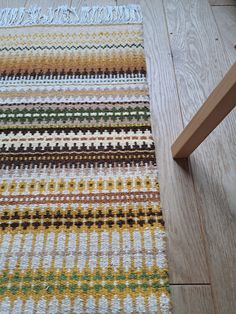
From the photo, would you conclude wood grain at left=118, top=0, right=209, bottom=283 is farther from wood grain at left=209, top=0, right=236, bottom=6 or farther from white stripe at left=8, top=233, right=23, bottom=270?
white stripe at left=8, top=233, right=23, bottom=270

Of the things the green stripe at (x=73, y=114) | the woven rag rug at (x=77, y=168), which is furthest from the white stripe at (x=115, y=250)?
the green stripe at (x=73, y=114)

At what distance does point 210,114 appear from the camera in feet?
2.02

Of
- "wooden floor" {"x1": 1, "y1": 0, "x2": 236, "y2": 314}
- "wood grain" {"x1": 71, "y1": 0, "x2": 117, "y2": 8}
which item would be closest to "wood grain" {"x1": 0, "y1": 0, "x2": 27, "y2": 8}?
"wooden floor" {"x1": 1, "y1": 0, "x2": 236, "y2": 314}

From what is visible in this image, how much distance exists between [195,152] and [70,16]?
2.35 ft

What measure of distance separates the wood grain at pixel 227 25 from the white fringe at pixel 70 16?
30cm

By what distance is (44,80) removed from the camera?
0.97 m

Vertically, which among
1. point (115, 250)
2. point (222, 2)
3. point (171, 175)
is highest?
point (222, 2)

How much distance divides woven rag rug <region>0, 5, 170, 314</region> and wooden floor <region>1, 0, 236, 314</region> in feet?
0.13

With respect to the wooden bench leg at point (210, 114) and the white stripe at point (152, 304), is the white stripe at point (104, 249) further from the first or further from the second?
the wooden bench leg at point (210, 114)

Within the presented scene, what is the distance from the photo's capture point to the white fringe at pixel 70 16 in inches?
43.5

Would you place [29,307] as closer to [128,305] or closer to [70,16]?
[128,305]

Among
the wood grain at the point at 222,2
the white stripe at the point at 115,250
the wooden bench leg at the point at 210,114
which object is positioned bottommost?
the white stripe at the point at 115,250

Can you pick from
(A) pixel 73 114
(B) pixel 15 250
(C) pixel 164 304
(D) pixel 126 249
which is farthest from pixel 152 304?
(A) pixel 73 114

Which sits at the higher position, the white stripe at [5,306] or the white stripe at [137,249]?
the white stripe at [137,249]
